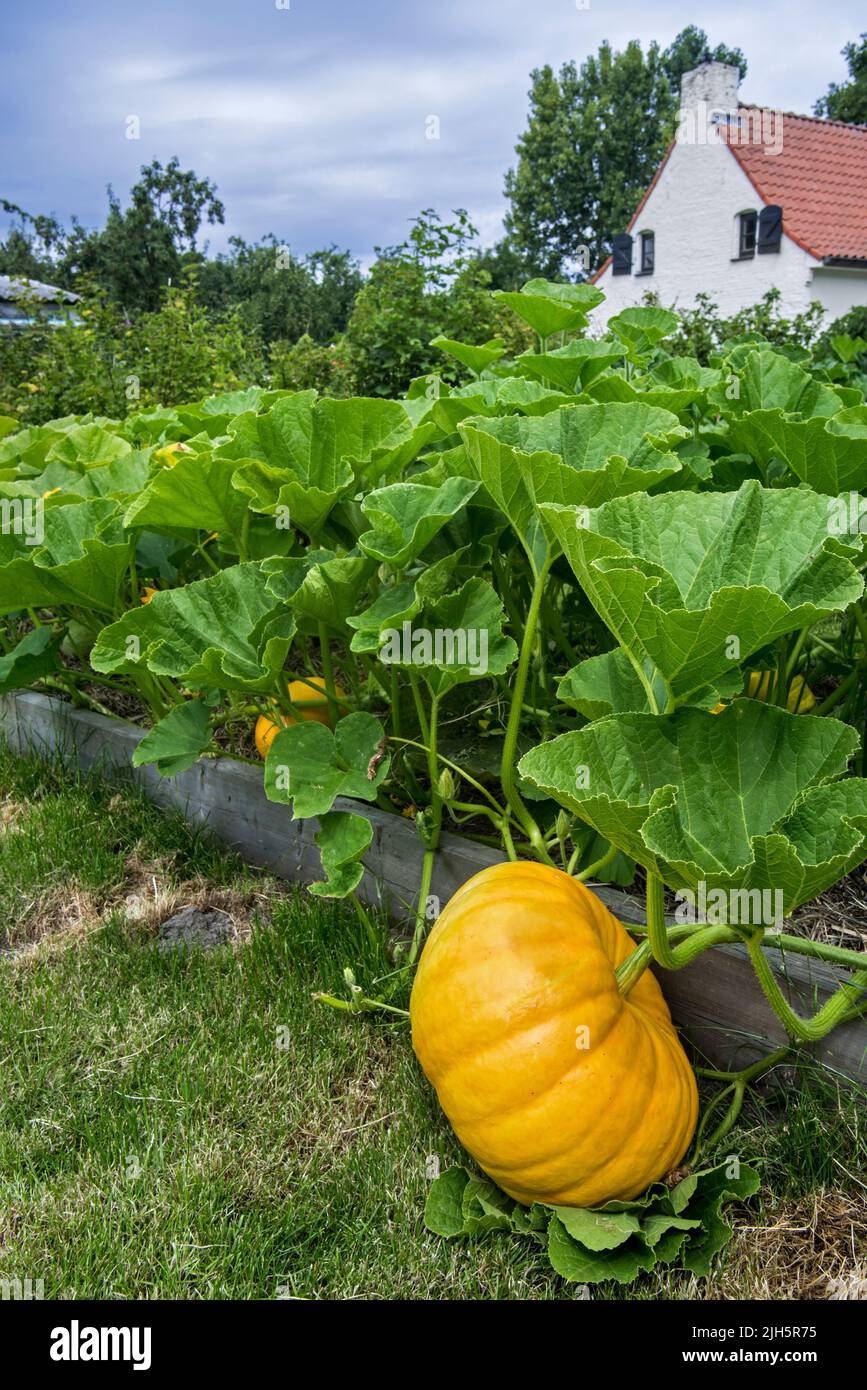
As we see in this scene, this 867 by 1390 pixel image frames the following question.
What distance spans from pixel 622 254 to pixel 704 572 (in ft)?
85.1

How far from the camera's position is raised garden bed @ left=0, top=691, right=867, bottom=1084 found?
1.61 metres

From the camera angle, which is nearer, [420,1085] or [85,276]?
[420,1085]

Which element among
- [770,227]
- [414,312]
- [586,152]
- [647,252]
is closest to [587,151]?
[586,152]

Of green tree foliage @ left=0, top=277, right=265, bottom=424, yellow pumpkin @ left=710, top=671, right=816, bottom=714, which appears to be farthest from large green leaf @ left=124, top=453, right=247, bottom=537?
green tree foliage @ left=0, top=277, right=265, bottom=424

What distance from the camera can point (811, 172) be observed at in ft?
68.8

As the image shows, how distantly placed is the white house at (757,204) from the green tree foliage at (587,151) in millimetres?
20627

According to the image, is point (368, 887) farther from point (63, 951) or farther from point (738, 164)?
point (738, 164)

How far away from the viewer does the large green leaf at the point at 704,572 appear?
1.19m

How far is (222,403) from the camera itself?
9.44 feet

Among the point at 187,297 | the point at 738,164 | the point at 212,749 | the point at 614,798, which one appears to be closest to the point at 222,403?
the point at 212,749

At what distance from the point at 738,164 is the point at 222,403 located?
21.6m

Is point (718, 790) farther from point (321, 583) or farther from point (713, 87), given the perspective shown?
point (713, 87)

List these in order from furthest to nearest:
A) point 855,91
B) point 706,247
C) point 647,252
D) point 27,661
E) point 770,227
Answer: point 855,91 < point 647,252 < point 706,247 < point 770,227 < point 27,661

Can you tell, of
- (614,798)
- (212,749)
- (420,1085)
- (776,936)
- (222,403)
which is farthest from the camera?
(222,403)
